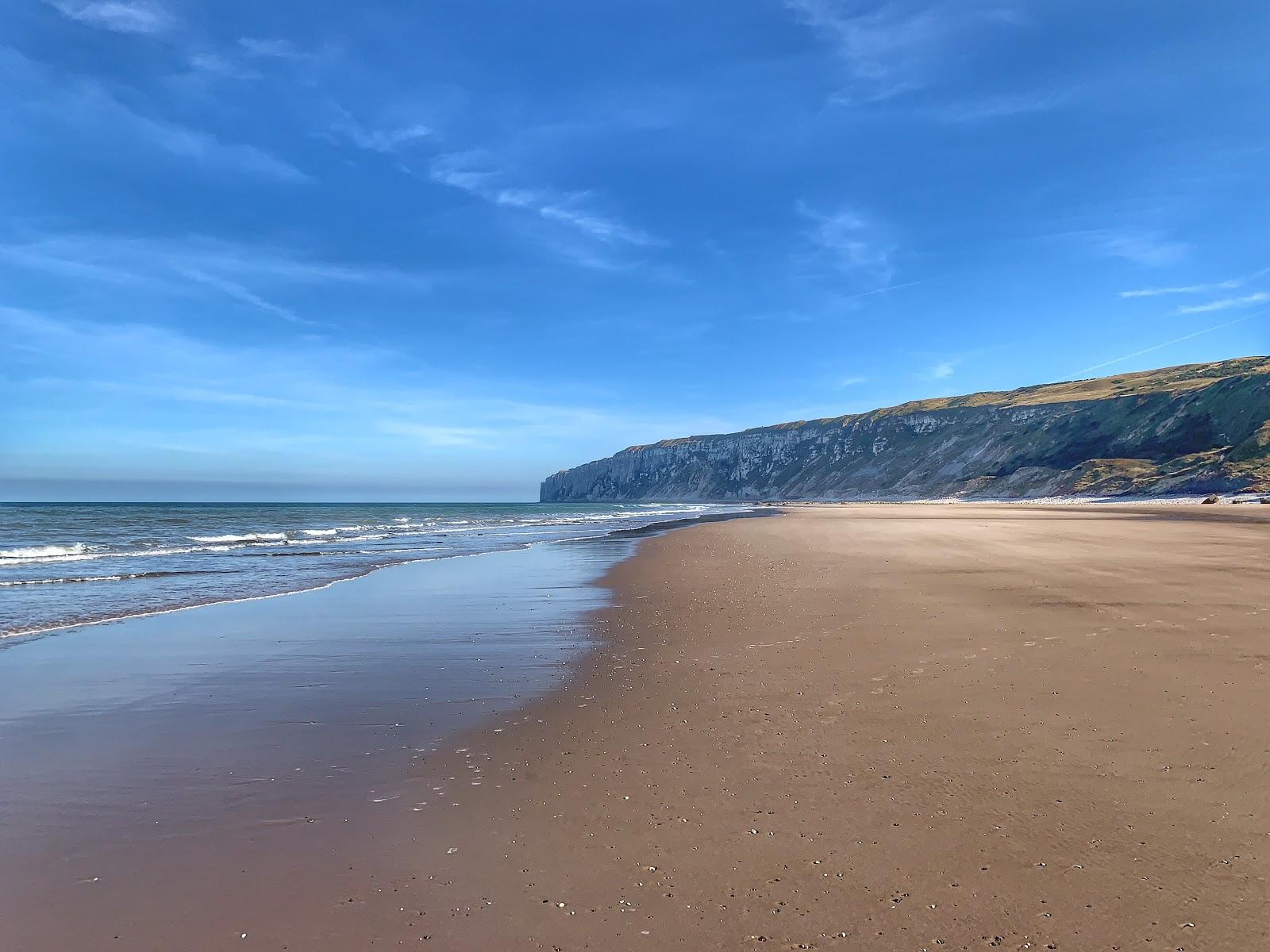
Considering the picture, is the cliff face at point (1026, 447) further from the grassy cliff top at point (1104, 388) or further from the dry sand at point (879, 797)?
the dry sand at point (879, 797)

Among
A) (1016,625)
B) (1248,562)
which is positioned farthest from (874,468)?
(1016,625)

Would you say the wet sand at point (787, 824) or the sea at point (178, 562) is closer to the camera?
the wet sand at point (787, 824)

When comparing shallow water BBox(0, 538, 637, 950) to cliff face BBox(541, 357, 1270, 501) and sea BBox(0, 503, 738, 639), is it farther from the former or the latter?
cliff face BBox(541, 357, 1270, 501)

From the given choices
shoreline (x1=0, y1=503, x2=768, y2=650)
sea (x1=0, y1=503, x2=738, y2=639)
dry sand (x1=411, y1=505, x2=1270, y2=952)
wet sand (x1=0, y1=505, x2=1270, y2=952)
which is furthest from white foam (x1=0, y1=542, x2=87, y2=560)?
dry sand (x1=411, y1=505, x2=1270, y2=952)

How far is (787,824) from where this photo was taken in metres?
3.90

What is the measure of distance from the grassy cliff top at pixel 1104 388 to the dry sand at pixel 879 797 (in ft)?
313

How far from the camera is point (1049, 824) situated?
3824mm

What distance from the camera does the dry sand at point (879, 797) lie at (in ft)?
9.99

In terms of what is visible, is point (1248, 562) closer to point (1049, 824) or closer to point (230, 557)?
point (1049, 824)

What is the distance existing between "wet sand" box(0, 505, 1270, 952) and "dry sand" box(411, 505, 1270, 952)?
18 millimetres

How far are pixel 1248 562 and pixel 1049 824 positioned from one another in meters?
16.5

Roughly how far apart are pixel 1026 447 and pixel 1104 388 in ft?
113

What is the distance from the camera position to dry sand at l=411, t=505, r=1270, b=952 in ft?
9.99

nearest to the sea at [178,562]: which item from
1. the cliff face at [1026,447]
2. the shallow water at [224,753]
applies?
the shallow water at [224,753]
